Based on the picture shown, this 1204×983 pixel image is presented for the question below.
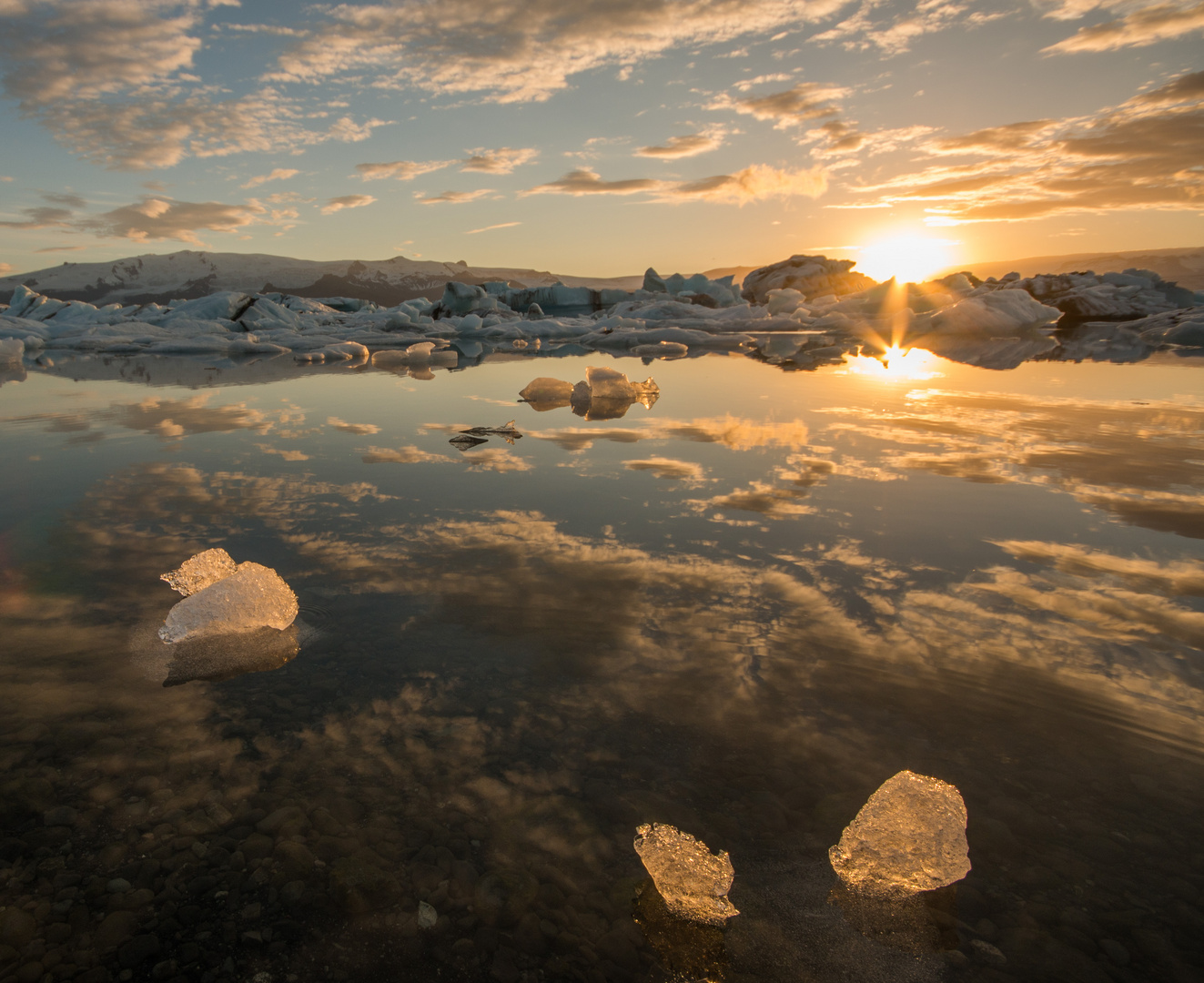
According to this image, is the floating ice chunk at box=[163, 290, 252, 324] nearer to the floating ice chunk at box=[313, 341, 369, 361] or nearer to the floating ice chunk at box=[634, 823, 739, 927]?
the floating ice chunk at box=[313, 341, 369, 361]

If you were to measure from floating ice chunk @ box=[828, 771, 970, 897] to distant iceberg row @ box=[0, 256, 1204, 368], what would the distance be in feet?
35.3

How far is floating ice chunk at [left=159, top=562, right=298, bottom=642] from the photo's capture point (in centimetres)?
186

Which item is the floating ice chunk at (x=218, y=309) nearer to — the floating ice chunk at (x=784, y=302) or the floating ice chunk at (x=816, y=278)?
the floating ice chunk at (x=784, y=302)

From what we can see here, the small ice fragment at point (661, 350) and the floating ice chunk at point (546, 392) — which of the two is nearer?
the floating ice chunk at point (546, 392)

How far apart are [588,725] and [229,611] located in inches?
43.1

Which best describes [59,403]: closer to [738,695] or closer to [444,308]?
[738,695]

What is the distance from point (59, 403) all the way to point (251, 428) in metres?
3.10

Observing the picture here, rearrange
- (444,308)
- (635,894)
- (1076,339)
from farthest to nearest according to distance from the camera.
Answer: (444,308) < (1076,339) < (635,894)

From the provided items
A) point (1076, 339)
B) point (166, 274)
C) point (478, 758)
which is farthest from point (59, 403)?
point (166, 274)

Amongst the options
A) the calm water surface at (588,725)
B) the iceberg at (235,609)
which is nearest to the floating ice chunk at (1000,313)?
the calm water surface at (588,725)

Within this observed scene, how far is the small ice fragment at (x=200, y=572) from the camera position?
216 cm

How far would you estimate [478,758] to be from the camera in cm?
140

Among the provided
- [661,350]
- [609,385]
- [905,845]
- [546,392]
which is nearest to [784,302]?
[661,350]

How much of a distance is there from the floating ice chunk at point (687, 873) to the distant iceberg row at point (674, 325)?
431 inches
